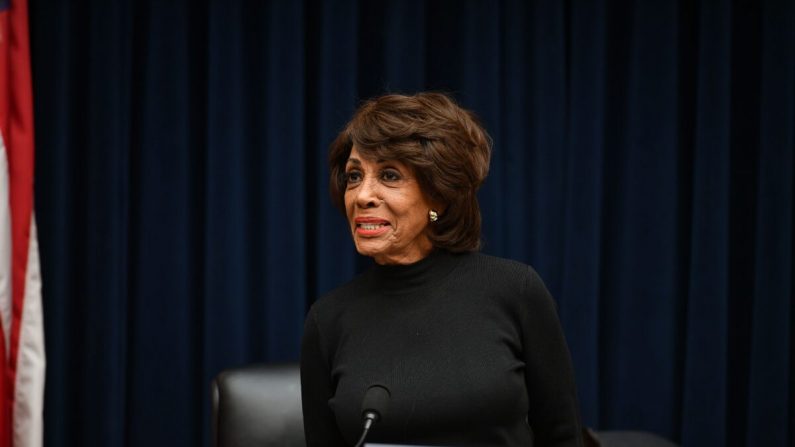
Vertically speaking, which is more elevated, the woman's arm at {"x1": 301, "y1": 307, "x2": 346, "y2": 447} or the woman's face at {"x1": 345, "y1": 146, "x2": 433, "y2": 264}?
the woman's face at {"x1": 345, "y1": 146, "x2": 433, "y2": 264}

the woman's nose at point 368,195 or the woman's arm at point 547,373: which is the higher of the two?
the woman's nose at point 368,195

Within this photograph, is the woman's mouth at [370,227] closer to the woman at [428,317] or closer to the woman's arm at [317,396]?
the woman at [428,317]

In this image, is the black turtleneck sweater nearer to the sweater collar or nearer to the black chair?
the sweater collar

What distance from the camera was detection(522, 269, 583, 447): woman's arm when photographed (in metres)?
1.37

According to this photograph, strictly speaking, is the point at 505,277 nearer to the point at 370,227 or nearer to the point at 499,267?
the point at 499,267

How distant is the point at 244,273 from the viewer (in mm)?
2412

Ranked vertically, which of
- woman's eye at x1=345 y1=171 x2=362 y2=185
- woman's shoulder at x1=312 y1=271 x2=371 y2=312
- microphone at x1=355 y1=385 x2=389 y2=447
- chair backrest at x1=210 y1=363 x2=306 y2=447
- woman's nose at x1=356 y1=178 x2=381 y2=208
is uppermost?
woman's eye at x1=345 y1=171 x2=362 y2=185

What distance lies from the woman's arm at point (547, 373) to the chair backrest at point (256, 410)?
707mm

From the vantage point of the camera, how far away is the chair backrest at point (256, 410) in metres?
1.83

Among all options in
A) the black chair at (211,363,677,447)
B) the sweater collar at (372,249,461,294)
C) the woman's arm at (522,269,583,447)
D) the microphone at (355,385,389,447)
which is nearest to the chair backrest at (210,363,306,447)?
the black chair at (211,363,677,447)

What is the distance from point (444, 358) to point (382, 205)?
0.29 metres

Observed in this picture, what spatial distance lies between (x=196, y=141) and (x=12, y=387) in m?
0.92

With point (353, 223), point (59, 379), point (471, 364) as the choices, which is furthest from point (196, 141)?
point (471, 364)

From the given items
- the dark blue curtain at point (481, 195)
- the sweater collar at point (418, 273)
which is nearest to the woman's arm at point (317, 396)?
the sweater collar at point (418, 273)
